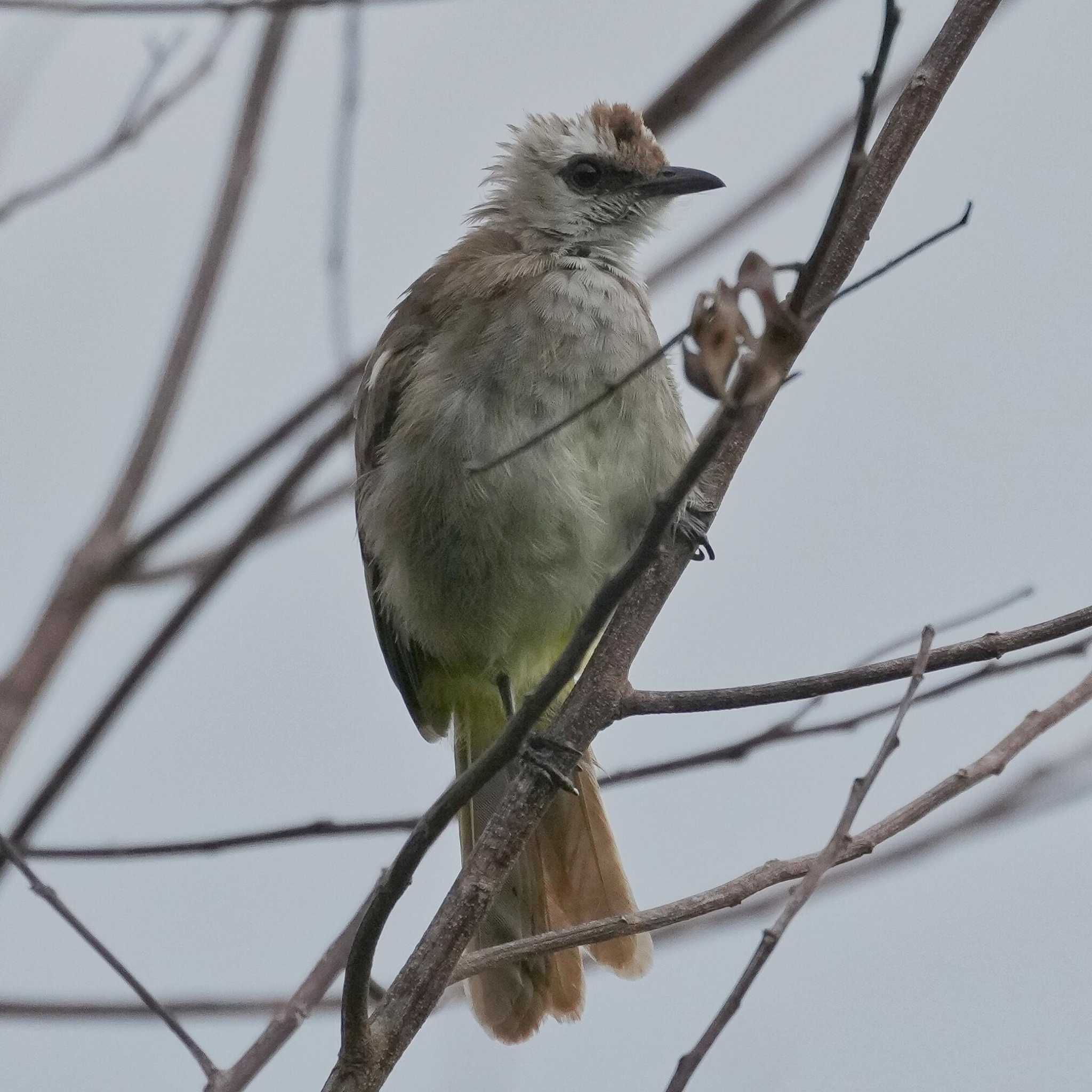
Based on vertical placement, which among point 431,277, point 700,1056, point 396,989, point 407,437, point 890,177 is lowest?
point 700,1056

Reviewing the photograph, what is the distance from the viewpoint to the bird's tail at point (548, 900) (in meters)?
4.23

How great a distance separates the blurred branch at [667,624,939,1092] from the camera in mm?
2182

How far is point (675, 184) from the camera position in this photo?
5352mm

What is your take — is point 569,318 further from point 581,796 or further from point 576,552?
point 581,796

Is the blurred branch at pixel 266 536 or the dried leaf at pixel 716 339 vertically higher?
the blurred branch at pixel 266 536

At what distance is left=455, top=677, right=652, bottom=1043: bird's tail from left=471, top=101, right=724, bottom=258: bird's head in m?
1.72

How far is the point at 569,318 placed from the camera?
4.57 meters

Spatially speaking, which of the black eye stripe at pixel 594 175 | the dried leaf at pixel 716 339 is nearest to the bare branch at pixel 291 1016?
the dried leaf at pixel 716 339

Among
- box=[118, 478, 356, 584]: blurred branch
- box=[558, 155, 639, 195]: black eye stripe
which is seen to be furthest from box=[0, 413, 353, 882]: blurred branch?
box=[558, 155, 639, 195]: black eye stripe

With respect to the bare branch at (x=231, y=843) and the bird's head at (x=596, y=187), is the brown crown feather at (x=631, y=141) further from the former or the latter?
the bare branch at (x=231, y=843)

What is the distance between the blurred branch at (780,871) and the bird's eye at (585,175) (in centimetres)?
326

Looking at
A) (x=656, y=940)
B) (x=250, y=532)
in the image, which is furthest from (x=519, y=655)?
(x=250, y=532)

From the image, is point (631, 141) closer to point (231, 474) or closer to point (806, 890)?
Result: point (231, 474)

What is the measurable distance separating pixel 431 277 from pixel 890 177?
2239 mm
